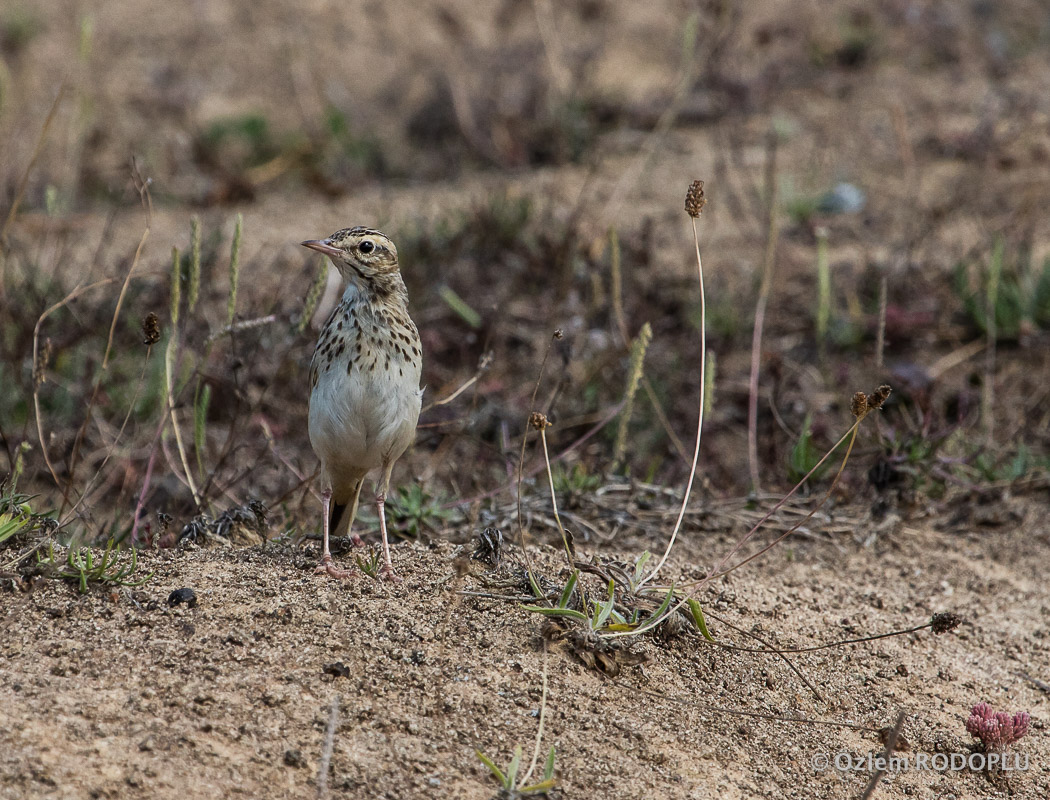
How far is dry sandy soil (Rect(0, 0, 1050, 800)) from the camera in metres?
3.18

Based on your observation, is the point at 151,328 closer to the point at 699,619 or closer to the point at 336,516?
the point at 336,516

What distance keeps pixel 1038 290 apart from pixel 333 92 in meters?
6.06

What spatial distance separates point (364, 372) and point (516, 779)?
153cm

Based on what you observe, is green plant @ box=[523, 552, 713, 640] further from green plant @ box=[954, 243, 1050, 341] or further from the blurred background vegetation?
green plant @ box=[954, 243, 1050, 341]

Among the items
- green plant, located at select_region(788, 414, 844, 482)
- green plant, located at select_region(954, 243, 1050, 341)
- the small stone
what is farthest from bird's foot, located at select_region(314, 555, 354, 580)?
green plant, located at select_region(954, 243, 1050, 341)

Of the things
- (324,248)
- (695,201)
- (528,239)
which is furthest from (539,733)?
(528,239)

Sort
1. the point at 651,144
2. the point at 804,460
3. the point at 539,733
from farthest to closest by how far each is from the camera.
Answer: the point at 651,144, the point at 804,460, the point at 539,733

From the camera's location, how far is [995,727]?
11.6 feet

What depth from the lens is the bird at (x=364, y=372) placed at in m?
3.91

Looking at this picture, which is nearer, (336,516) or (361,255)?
(361,255)

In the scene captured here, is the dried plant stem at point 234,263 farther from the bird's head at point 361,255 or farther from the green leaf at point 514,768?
the green leaf at point 514,768

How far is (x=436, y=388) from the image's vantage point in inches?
253

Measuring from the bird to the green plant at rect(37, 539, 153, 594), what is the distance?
61 centimetres

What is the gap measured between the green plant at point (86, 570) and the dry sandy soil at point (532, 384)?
0.18 ft
